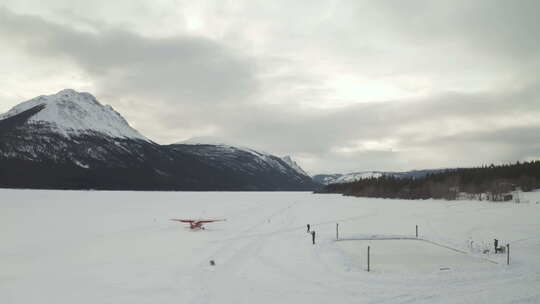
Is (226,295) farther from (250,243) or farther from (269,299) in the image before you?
(250,243)

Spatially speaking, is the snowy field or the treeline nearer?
the snowy field

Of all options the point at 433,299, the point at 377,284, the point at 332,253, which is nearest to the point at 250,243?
the point at 332,253

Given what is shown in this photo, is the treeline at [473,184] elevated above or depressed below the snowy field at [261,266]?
above

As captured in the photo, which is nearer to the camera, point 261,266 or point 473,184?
point 261,266

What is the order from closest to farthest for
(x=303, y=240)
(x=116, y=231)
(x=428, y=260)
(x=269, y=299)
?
(x=269, y=299), (x=428, y=260), (x=303, y=240), (x=116, y=231)

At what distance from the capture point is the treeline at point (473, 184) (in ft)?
255

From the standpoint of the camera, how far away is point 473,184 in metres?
86.9

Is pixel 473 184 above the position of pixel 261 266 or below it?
above

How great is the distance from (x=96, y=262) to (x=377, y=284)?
1390 cm

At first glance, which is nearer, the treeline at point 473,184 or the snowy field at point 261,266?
the snowy field at point 261,266

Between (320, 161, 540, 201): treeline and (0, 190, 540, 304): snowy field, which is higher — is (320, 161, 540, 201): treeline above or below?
above

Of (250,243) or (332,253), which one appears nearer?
(332,253)

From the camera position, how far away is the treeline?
77688mm

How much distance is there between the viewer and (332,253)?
22219 mm
